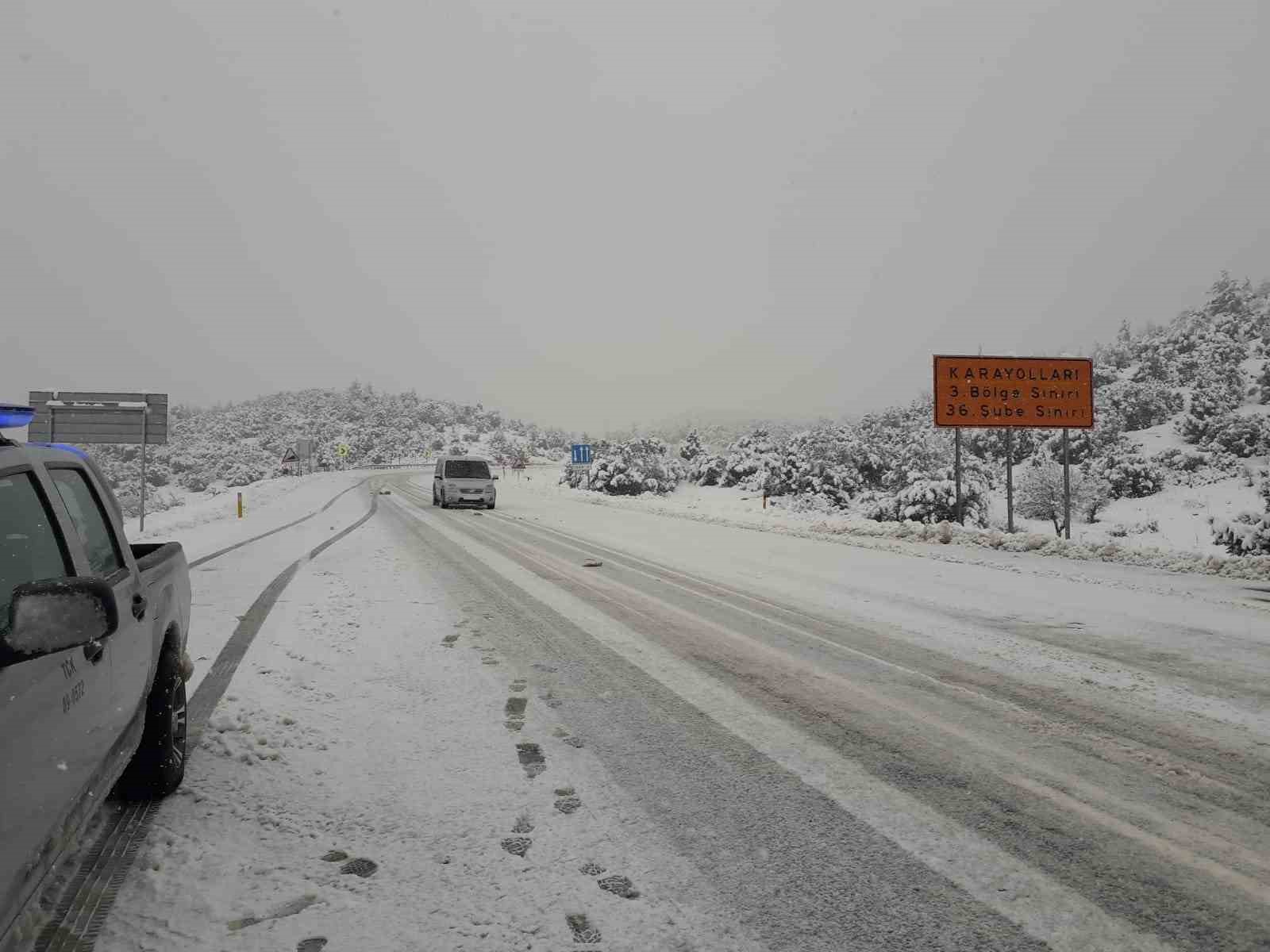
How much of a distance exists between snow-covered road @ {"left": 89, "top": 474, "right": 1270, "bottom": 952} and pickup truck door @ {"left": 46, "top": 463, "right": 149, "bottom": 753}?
65 cm

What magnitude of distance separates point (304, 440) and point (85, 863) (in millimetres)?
60382

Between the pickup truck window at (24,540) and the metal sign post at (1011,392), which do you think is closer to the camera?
the pickup truck window at (24,540)

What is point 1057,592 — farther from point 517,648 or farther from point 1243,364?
point 1243,364

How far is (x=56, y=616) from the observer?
178 cm

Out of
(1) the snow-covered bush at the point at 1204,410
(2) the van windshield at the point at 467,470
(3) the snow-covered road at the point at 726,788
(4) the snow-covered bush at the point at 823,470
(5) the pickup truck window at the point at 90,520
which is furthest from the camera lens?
(1) the snow-covered bush at the point at 1204,410

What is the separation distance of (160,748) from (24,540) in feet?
5.03

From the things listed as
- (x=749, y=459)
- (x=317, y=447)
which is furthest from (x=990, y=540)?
(x=317, y=447)

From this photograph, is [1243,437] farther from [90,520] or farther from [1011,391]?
[90,520]

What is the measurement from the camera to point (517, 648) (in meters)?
6.58

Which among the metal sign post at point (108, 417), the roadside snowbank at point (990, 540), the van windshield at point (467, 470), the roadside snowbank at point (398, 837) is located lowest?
the roadside snowbank at point (398, 837)

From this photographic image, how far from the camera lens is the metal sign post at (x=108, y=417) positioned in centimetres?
1994

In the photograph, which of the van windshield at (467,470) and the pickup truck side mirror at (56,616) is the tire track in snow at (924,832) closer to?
the pickup truck side mirror at (56,616)

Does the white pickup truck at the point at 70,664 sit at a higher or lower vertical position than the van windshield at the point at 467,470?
lower

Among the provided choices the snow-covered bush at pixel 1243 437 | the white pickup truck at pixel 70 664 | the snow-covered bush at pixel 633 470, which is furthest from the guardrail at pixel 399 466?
the white pickup truck at pixel 70 664
